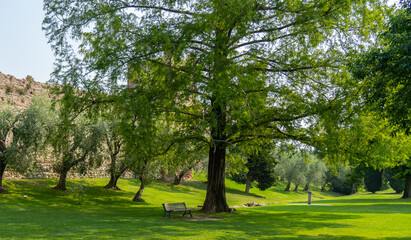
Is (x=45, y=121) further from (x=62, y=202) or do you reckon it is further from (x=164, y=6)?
(x=164, y=6)

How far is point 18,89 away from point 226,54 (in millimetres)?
22584

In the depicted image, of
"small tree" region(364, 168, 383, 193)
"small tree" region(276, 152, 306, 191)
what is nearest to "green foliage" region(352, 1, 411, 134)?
"small tree" region(276, 152, 306, 191)

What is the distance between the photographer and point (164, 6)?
1505cm

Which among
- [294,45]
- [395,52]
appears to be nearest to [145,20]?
[294,45]

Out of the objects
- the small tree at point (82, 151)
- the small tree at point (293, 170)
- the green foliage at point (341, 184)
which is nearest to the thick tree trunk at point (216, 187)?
the small tree at point (82, 151)

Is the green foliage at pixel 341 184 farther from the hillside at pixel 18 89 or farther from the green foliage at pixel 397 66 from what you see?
the green foliage at pixel 397 66

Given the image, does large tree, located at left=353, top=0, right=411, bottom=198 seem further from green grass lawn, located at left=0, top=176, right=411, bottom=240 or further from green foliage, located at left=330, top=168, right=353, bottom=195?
green foliage, located at left=330, top=168, right=353, bottom=195

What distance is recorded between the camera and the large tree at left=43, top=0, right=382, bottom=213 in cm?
1281

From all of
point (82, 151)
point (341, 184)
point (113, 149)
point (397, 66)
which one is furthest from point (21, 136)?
point (341, 184)

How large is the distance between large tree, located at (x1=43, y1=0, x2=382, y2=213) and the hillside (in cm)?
1597

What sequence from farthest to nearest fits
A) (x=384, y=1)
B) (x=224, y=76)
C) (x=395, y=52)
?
(x=384, y=1) < (x=224, y=76) < (x=395, y=52)

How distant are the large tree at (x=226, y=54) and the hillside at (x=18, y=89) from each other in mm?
15970

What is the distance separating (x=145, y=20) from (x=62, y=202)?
1356cm

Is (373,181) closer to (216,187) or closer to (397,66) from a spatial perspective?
(216,187)
